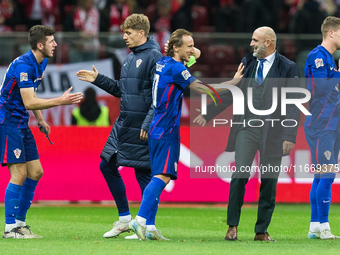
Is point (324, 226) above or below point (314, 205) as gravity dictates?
below

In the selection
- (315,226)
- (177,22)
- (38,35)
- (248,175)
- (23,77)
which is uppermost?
(177,22)

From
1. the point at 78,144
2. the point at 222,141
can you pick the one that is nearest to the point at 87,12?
the point at 78,144

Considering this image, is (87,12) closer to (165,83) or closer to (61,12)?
(61,12)

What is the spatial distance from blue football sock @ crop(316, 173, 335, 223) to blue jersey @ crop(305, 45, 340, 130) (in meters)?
0.59

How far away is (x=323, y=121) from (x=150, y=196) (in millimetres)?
2243

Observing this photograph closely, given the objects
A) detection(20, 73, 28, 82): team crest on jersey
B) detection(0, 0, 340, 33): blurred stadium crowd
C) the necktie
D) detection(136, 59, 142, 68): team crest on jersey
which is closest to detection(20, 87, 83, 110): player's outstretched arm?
detection(20, 73, 28, 82): team crest on jersey

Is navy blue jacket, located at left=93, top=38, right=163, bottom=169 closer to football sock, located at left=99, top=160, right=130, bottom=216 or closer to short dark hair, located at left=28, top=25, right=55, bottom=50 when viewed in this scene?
football sock, located at left=99, top=160, right=130, bottom=216

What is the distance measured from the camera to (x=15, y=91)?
679cm

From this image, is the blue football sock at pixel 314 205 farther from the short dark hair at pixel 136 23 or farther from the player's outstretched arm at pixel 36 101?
the player's outstretched arm at pixel 36 101

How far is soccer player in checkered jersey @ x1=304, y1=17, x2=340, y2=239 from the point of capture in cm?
684

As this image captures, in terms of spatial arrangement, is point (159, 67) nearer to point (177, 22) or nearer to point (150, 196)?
point (150, 196)

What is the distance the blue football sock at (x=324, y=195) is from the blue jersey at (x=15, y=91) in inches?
140

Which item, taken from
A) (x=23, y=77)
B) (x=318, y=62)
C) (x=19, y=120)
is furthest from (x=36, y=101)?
(x=318, y=62)

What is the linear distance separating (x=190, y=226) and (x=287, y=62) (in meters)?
2.83
